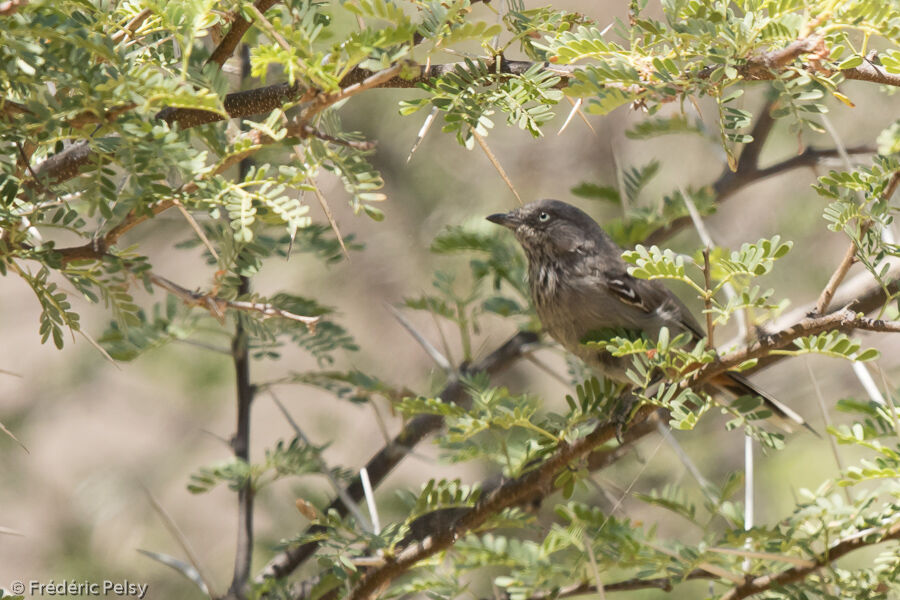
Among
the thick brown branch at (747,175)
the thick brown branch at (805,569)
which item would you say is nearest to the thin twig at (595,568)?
the thick brown branch at (805,569)

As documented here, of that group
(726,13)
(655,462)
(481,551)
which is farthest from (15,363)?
(726,13)

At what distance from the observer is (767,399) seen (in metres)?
Result: 4.16

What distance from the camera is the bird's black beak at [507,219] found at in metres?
4.55

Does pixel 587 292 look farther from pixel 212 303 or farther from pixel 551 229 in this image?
pixel 212 303

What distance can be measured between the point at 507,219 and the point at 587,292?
0.65 m

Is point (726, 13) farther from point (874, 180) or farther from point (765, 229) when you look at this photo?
point (765, 229)

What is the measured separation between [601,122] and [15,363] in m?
5.78

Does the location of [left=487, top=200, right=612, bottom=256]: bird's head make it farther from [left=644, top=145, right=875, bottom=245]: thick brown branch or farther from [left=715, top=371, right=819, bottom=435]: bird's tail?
[left=715, top=371, right=819, bottom=435]: bird's tail

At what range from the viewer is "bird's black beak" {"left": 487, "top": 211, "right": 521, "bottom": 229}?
4555mm

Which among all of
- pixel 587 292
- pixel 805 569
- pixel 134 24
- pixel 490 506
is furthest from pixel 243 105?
pixel 587 292

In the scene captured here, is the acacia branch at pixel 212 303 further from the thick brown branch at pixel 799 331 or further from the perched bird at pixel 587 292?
the perched bird at pixel 587 292

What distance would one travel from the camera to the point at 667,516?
7.70 meters

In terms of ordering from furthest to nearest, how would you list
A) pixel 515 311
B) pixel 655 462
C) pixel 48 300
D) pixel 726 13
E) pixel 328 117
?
pixel 655 462 < pixel 515 311 < pixel 328 117 < pixel 48 300 < pixel 726 13

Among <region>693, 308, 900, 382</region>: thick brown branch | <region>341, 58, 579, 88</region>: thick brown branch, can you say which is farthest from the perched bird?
<region>341, 58, 579, 88</region>: thick brown branch
